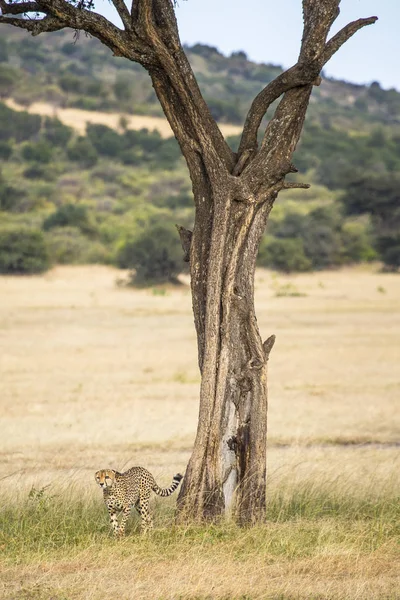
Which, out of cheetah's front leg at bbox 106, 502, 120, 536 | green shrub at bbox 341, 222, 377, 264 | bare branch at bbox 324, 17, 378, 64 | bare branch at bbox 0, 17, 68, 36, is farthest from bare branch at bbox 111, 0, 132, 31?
green shrub at bbox 341, 222, 377, 264

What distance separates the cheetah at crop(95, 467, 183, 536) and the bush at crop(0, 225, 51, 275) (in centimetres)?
3069

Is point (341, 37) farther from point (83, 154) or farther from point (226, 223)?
point (83, 154)

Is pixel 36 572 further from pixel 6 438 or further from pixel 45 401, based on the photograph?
pixel 45 401

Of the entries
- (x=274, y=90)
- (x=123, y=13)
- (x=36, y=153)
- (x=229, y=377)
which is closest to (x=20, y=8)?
(x=123, y=13)

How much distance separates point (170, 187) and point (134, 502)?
60409 mm

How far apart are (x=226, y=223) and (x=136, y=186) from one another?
199ft

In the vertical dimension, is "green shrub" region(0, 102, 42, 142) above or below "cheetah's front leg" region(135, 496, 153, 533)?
above

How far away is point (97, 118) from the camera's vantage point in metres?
97.3

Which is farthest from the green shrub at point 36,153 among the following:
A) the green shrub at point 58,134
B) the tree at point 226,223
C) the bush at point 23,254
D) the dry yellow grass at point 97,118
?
the tree at point 226,223

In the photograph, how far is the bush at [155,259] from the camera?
3600 centimetres

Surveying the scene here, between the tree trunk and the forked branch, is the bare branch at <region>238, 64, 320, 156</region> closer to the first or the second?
the forked branch

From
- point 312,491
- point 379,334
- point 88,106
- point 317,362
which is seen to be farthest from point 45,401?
point 88,106

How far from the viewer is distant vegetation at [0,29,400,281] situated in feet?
135

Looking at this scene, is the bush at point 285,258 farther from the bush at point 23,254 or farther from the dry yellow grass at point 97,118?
the dry yellow grass at point 97,118
